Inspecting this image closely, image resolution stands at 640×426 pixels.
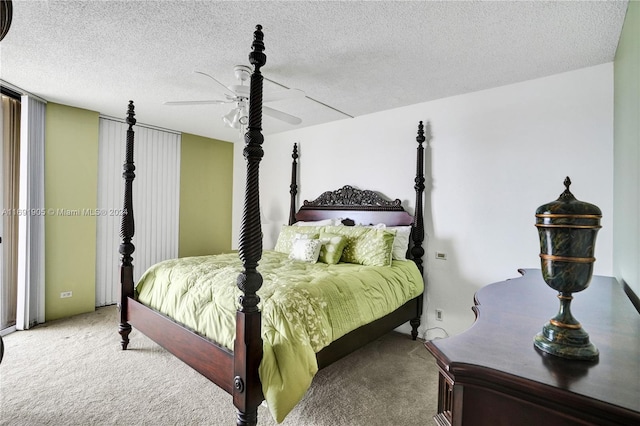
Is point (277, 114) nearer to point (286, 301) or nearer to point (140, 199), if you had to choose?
point (286, 301)

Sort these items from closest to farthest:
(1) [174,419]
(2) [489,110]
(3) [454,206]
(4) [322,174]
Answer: (1) [174,419]
(2) [489,110]
(3) [454,206]
(4) [322,174]

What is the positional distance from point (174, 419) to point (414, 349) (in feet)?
7.13

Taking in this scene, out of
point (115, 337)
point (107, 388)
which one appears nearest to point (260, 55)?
point (107, 388)

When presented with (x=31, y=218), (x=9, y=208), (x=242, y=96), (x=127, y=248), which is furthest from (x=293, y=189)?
(x=9, y=208)

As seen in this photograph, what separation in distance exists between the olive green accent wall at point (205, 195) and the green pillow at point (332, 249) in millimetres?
2806

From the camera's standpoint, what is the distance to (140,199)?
4.52 m

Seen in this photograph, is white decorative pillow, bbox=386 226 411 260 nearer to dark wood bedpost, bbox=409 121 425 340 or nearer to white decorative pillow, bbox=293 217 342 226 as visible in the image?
dark wood bedpost, bbox=409 121 425 340

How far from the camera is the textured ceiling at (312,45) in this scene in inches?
72.1

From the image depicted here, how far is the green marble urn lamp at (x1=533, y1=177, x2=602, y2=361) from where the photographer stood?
0.82 metres

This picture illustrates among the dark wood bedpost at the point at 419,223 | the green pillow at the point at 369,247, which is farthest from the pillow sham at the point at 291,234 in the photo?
the dark wood bedpost at the point at 419,223

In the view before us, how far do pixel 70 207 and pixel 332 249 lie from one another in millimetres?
3240

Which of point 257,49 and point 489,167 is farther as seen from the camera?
point 489,167

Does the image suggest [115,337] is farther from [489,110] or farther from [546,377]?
[489,110]

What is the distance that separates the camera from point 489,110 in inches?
118
